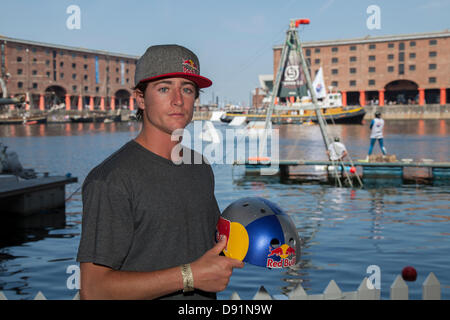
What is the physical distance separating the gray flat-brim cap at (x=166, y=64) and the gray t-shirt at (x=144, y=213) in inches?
13.7

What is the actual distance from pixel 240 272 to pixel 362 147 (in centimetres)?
3369

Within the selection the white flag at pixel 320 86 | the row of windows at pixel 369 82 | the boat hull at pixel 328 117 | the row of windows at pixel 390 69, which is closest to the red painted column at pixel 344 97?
the row of windows at pixel 369 82

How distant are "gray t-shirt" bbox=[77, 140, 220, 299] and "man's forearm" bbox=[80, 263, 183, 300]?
59 millimetres

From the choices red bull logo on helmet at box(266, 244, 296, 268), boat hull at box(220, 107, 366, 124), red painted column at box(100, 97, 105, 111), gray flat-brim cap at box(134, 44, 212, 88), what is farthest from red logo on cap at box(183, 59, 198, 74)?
red painted column at box(100, 97, 105, 111)

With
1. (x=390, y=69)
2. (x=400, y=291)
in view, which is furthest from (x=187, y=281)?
(x=390, y=69)

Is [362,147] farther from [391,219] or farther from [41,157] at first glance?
[391,219]

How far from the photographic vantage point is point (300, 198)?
58.0ft

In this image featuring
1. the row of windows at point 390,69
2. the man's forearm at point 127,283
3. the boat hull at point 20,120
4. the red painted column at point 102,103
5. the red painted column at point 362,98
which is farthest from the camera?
the red painted column at point 102,103

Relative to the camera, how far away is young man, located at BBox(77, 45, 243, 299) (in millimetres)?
2242

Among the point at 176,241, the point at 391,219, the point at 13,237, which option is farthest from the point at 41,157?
the point at 176,241

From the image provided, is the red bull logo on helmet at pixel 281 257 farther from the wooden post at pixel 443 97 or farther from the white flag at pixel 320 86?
the wooden post at pixel 443 97

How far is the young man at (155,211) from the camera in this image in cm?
224

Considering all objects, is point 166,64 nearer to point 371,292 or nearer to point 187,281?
point 187,281

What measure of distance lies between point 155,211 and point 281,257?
906 mm
